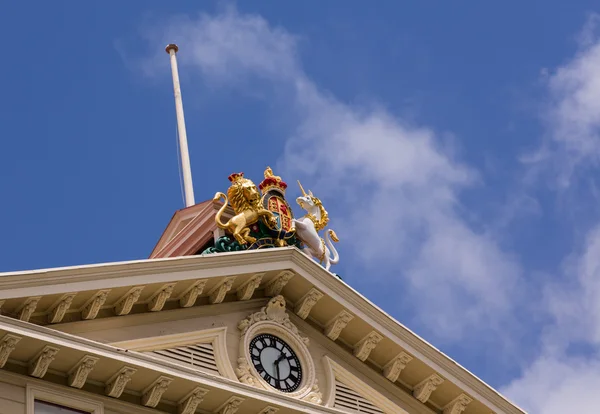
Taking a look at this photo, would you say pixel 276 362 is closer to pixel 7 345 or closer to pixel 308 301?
pixel 308 301


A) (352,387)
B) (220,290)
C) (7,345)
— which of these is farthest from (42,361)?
(352,387)

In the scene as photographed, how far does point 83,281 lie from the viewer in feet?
99.8

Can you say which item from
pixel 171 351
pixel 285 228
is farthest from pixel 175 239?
pixel 171 351

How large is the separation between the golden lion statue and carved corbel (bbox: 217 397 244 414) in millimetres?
4537

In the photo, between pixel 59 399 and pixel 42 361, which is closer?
pixel 42 361

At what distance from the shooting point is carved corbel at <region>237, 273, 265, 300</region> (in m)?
33.8

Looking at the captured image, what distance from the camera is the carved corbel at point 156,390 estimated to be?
1196 inches

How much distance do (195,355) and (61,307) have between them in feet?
10.9

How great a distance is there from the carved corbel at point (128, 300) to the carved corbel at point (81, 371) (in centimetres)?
212

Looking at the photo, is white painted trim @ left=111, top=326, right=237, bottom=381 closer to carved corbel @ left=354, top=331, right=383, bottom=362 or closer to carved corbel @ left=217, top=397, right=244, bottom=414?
carved corbel @ left=217, top=397, right=244, bottom=414

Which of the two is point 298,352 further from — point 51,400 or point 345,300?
point 51,400

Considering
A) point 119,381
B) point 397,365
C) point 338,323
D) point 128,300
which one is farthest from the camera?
point 397,365

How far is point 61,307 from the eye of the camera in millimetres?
30281

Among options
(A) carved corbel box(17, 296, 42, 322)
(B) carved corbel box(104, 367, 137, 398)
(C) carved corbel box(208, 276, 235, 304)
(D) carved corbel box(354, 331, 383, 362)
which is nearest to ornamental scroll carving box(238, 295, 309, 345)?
(C) carved corbel box(208, 276, 235, 304)
